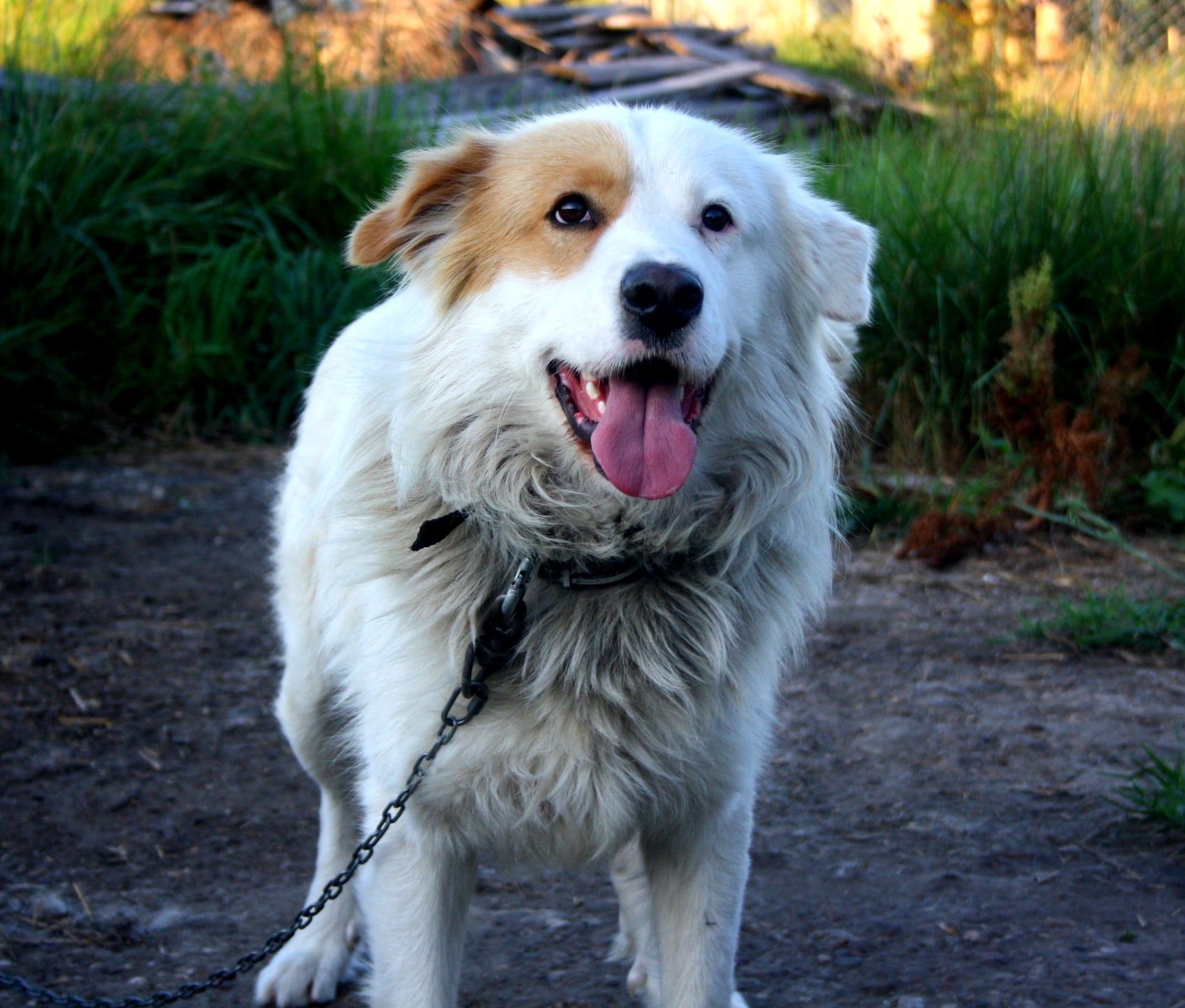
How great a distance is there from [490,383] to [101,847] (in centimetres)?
170

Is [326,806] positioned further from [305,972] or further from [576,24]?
[576,24]

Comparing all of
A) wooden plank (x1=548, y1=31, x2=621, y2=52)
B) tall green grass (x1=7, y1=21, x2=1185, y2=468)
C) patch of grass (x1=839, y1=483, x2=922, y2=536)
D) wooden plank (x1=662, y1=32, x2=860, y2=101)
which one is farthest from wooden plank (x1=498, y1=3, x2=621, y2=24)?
patch of grass (x1=839, y1=483, x2=922, y2=536)

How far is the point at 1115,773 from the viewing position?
3.39 meters

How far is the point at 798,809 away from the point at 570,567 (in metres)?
1.40

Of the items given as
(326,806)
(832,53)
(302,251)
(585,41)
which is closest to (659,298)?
(326,806)

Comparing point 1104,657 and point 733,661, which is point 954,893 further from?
point 1104,657

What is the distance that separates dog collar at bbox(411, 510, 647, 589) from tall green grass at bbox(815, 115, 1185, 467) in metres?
3.54

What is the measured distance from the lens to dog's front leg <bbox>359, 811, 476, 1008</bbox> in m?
2.28

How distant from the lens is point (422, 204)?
2588mm

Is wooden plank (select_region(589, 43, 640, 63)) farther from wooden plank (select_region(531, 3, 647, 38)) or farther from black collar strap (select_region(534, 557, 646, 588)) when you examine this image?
black collar strap (select_region(534, 557, 646, 588))

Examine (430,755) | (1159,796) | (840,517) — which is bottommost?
(840,517)

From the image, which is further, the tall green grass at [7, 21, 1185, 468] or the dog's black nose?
the tall green grass at [7, 21, 1185, 468]

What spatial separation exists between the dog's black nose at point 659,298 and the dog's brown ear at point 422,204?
23.8 inches

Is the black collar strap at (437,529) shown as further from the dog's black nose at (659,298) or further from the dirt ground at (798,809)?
the dirt ground at (798,809)
